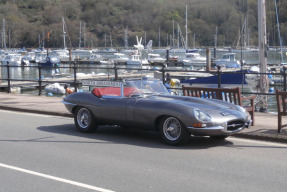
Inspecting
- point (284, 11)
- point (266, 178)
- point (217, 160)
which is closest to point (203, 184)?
point (266, 178)

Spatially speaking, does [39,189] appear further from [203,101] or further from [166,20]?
[166,20]

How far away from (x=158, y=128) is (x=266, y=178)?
3016 mm

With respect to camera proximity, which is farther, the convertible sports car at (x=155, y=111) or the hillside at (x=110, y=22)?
the hillside at (x=110, y=22)

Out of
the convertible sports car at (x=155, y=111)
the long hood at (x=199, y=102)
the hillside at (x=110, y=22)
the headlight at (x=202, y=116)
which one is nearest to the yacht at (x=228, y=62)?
the convertible sports car at (x=155, y=111)

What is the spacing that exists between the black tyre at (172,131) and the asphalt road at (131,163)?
152 millimetres

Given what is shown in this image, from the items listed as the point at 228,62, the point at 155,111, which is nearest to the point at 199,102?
the point at 155,111

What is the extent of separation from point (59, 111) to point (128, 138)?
444 cm

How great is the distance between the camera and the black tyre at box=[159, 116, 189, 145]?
9133mm

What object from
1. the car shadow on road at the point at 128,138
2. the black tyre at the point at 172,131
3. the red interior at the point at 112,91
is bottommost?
the car shadow on road at the point at 128,138

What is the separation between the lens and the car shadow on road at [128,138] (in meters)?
9.58

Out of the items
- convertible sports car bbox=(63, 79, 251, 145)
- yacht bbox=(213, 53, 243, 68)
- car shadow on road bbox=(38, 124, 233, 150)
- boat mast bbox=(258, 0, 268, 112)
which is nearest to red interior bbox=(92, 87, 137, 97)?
convertible sports car bbox=(63, 79, 251, 145)

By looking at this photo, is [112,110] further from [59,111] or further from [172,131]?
[59,111]

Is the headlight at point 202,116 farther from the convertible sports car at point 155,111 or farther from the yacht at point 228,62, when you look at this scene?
the yacht at point 228,62

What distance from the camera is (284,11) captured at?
80062 mm
